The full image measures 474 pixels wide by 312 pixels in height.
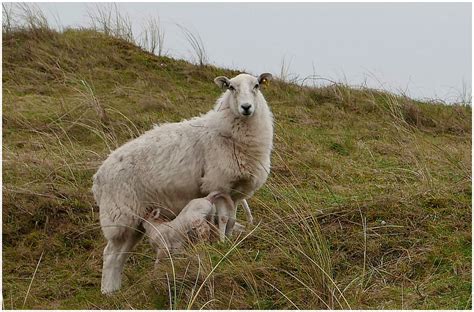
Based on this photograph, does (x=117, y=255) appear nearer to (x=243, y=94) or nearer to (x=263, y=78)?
(x=243, y=94)

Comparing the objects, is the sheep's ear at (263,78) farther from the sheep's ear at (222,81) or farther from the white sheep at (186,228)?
the white sheep at (186,228)

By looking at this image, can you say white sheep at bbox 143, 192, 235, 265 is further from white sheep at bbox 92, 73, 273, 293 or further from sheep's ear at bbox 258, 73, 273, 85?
sheep's ear at bbox 258, 73, 273, 85

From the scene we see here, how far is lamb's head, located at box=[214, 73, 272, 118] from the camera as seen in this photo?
680 centimetres

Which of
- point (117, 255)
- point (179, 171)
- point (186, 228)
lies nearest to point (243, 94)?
point (179, 171)

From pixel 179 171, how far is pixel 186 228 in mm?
732

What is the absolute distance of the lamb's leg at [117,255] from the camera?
21.3ft

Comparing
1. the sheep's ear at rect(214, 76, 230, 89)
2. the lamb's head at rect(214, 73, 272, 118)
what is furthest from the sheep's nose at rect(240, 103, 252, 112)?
the sheep's ear at rect(214, 76, 230, 89)

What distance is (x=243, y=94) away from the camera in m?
6.88

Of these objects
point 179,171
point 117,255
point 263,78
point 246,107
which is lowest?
point 117,255

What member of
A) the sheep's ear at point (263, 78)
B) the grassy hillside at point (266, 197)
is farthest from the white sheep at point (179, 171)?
the grassy hillside at point (266, 197)

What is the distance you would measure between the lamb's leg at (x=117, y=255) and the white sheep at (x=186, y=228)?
0.37 metres

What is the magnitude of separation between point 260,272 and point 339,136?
6.09m

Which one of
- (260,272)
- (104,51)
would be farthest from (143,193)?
(104,51)

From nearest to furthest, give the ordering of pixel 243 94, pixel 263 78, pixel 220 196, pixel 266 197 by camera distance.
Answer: pixel 220 196 < pixel 243 94 < pixel 263 78 < pixel 266 197
